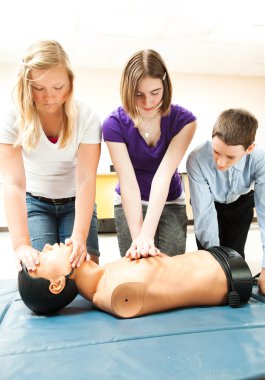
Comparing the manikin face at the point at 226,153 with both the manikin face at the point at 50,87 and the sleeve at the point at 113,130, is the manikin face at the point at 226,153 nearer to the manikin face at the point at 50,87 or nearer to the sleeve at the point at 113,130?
the sleeve at the point at 113,130

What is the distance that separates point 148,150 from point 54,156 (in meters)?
0.44

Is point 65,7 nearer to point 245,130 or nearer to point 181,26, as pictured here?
point 181,26

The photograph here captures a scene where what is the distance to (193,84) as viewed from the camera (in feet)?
21.0

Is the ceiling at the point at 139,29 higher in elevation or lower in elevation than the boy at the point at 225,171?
higher

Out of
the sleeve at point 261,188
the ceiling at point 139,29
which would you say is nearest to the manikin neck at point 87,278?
the sleeve at point 261,188

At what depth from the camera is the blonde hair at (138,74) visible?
55.8 inches

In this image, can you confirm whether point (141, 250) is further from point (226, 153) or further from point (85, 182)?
point (226, 153)

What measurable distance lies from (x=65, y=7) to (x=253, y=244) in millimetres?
3426

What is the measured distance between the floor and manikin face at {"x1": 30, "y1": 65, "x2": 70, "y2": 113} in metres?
1.67

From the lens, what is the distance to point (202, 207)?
1693 millimetres

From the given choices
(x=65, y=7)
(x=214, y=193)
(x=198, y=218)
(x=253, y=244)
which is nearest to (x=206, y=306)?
(x=198, y=218)

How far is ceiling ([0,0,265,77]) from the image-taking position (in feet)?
13.1

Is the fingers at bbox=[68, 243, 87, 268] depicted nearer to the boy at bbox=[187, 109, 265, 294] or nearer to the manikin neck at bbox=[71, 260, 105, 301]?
the manikin neck at bbox=[71, 260, 105, 301]

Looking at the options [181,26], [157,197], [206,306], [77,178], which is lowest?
[206,306]
